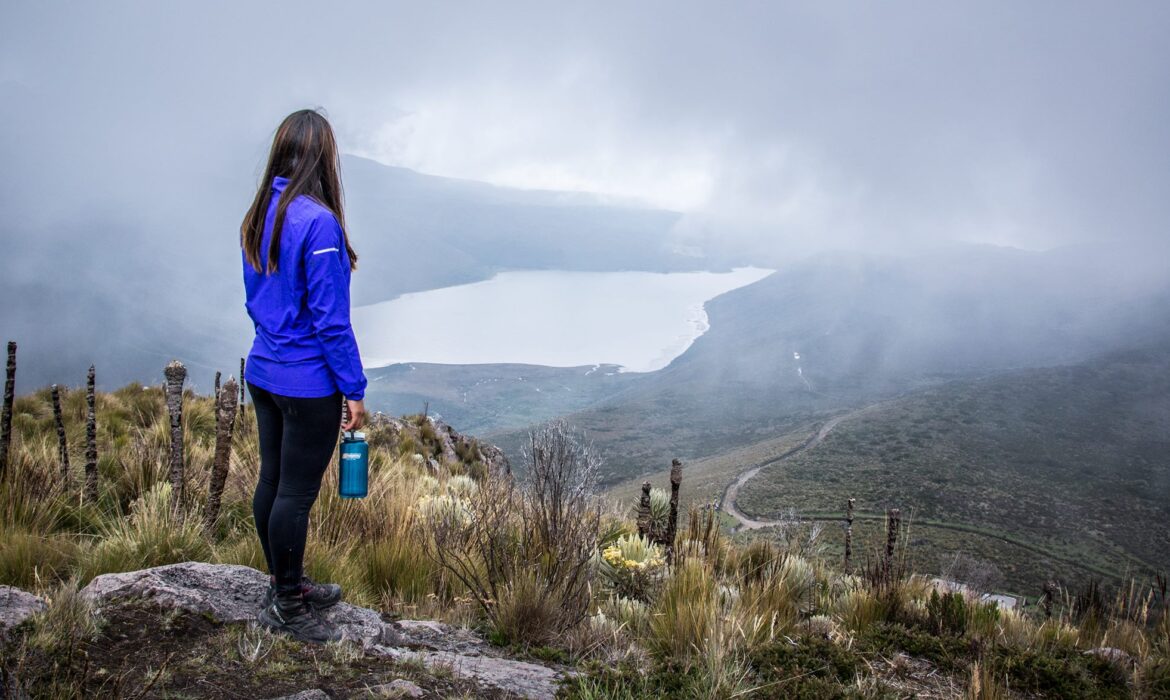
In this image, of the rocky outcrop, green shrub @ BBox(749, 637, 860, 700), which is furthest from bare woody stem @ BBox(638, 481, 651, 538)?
the rocky outcrop

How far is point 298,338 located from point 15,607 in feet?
4.67

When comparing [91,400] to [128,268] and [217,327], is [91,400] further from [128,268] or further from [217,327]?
[128,268]

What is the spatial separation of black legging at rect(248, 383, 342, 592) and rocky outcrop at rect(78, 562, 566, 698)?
288 millimetres

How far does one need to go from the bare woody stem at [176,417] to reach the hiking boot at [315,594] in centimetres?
152

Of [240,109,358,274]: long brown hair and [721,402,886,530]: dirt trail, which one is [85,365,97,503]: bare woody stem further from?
[721,402,886,530]: dirt trail

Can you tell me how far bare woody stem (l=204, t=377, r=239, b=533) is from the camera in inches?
173

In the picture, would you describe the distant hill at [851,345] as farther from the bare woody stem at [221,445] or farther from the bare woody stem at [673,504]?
the bare woody stem at [221,445]

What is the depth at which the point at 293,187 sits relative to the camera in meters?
3.07

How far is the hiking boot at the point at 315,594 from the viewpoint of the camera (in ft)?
10.5

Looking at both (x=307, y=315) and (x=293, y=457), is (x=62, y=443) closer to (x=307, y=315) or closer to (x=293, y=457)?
(x=293, y=457)

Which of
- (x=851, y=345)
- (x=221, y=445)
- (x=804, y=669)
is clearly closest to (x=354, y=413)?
(x=221, y=445)

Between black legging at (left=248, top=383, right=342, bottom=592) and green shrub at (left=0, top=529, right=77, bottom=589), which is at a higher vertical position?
black legging at (left=248, top=383, right=342, bottom=592)

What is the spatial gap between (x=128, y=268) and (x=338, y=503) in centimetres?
14510

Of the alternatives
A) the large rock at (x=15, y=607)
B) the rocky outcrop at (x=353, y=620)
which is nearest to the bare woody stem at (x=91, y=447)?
the rocky outcrop at (x=353, y=620)
